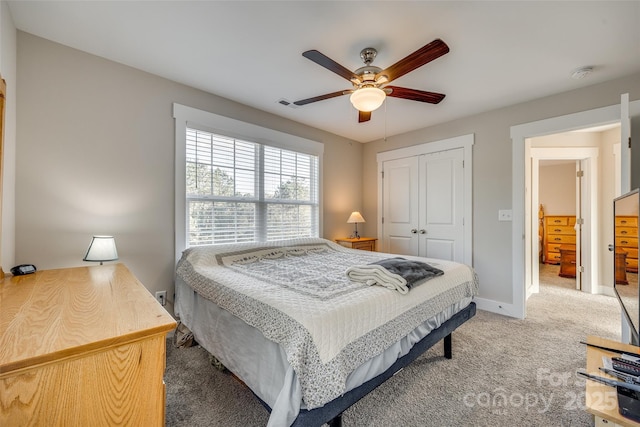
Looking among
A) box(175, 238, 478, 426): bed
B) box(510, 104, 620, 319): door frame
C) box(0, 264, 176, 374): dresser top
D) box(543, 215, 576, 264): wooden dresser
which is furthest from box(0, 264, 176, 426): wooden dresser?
box(543, 215, 576, 264): wooden dresser

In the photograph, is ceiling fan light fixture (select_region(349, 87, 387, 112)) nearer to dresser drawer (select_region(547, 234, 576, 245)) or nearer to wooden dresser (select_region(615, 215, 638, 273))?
wooden dresser (select_region(615, 215, 638, 273))

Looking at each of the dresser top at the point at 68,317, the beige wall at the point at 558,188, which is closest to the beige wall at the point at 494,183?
the dresser top at the point at 68,317

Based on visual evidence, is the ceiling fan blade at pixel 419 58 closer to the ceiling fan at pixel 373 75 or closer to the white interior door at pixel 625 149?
the ceiling fan at pixel 373 75

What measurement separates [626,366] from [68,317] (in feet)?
7.02

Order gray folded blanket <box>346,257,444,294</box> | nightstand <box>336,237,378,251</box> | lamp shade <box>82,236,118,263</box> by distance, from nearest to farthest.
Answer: gray folded blanket <box>346,257,444,294</box> < lamp shade <box>82,236,118,263</box> < nightstand <box>336,237,378,251</box>

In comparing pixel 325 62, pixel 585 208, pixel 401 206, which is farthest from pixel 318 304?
pixel 585 208

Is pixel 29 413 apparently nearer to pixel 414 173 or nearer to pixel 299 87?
pixel 299 87

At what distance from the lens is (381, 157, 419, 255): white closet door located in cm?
403

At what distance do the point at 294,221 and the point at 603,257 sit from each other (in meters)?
4.64

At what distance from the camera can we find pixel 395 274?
1.71m

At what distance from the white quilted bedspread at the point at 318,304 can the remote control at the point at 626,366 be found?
2.69 feet

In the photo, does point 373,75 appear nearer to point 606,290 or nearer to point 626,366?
point 626,366

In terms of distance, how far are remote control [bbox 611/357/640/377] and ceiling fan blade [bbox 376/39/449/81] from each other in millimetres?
1696

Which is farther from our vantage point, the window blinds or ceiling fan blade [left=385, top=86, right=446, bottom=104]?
the window blinds
